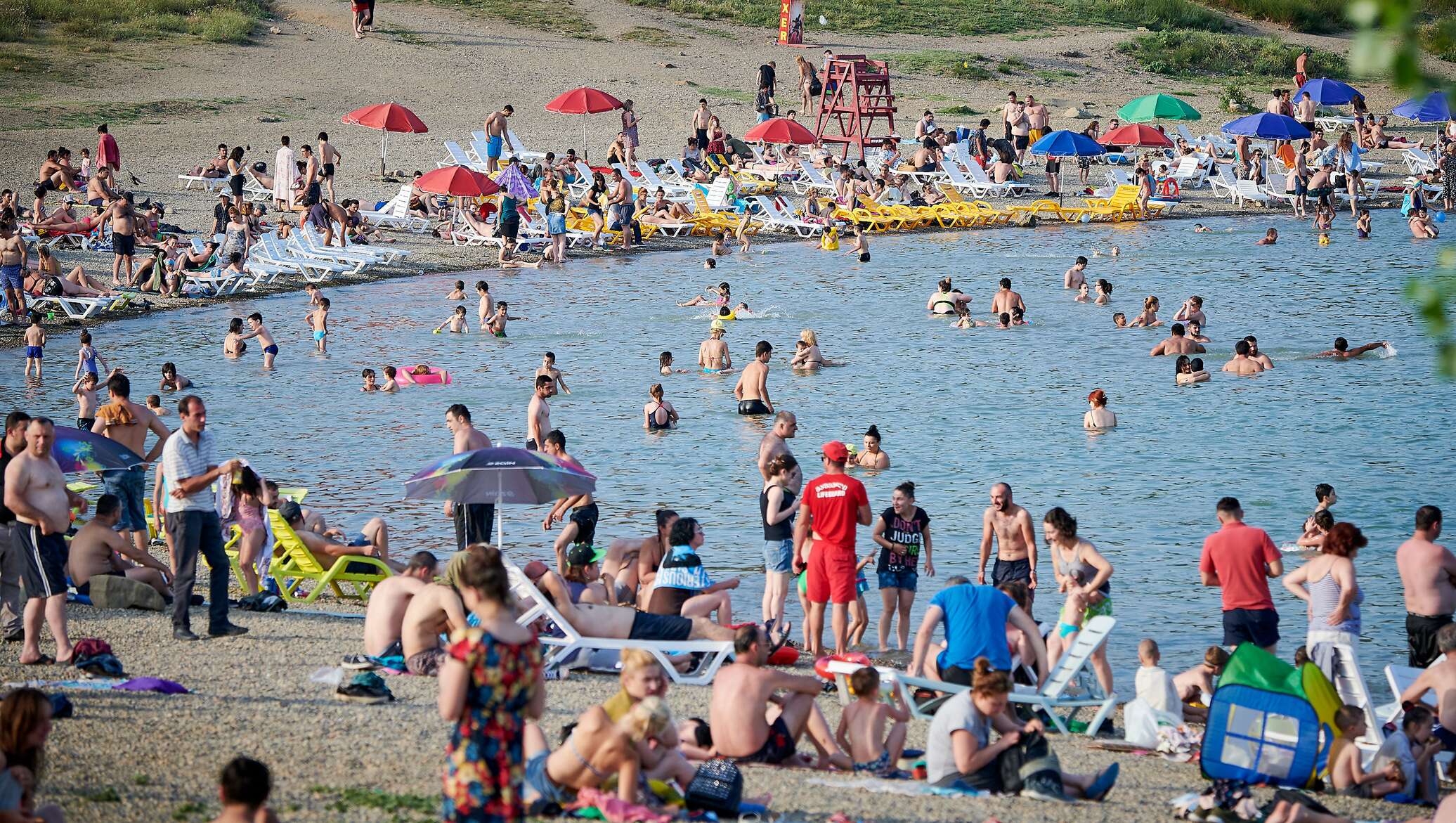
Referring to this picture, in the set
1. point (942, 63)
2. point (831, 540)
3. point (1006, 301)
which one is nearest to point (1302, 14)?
point (942, 63)

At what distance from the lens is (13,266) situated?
1930 centimetres

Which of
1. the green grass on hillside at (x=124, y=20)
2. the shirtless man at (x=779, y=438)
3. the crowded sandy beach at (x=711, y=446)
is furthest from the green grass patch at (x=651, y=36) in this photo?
the shirtless man at (x=779, y=438)

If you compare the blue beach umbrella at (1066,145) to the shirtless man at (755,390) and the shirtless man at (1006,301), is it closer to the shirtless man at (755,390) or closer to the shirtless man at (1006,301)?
the shirtless man at (1006,301)

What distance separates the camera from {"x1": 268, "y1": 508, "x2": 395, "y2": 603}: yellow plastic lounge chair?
32.9 ft

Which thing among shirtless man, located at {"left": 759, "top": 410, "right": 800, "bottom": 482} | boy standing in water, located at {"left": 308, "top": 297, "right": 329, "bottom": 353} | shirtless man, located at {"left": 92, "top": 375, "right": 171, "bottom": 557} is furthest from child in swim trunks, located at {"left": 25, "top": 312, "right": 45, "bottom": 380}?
shirtless man, located at {"left": 759, "top": 410, "right": 800, "bottom": 482}

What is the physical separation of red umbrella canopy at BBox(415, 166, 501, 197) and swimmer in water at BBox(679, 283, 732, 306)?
154 inches

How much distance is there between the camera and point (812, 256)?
90.9ft

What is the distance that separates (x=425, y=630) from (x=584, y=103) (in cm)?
2368

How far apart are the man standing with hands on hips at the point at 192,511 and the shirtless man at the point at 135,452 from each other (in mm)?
2339

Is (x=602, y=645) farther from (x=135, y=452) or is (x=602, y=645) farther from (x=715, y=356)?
(x=715, y=356)

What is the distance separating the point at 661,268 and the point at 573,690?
18743mm

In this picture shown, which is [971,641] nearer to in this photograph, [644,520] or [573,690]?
[573,690]

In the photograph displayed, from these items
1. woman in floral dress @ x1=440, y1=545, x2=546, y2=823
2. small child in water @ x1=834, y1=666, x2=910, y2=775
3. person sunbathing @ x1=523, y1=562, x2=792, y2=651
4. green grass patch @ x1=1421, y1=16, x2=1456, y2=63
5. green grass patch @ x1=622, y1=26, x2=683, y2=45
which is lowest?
person sunbathing @ x1=523, y1=562, x2=792, y2=651

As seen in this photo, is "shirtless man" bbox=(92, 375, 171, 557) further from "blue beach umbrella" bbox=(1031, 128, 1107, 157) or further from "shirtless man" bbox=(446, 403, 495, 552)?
"blue beach umbrella" bbox=(1031, 128, 1107, 157)
